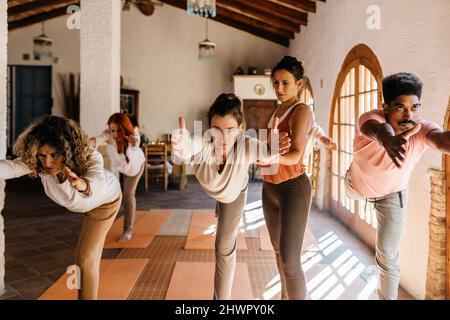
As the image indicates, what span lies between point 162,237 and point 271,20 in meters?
5.21

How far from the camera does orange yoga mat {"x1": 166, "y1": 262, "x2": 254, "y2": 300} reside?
8.33ft

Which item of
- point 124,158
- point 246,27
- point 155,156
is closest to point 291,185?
point 124,158

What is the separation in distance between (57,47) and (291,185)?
8728 mm

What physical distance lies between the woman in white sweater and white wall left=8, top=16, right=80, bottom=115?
26.8 ft

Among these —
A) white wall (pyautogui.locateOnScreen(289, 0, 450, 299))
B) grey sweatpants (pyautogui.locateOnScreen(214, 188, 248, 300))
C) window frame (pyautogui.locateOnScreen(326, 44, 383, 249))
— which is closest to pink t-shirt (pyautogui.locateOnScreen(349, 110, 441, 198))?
grey sweatpants (pyautogui.locateOnScreen(214, 188, 248, 300))

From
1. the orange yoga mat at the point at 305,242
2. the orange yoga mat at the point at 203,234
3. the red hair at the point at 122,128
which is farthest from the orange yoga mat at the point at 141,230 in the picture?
the orange yoga mat at the point at 305,242

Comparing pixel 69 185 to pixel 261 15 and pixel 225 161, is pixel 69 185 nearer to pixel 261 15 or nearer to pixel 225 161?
pixel 225 161

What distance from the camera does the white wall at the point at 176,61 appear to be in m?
9.02

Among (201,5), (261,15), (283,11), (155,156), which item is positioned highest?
(261,15)

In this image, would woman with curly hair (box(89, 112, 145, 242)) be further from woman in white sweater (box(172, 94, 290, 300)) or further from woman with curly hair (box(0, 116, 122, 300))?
woman in white sweater (box(172, 94, 290, 300))

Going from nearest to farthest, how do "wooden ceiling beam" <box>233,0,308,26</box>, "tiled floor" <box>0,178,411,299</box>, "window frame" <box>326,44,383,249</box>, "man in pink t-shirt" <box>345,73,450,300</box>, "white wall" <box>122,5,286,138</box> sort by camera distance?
"man in pink t-shirt" <box>345,73,450,300</box> < "tiled floor" <box>0,178,411,299</box> < "window frame" <box>326,44,383,249</box> < "wooden ceiling beam" <box>233,0,308,26</box> < "white wall" <box>122,5,286,138</box>

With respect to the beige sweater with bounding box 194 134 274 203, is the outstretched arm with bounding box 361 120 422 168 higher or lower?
higher

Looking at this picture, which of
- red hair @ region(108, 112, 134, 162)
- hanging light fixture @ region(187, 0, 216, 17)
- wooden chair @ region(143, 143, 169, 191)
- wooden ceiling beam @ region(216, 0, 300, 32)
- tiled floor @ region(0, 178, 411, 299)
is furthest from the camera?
wooden chair @ region(143, 143, 169, 191)

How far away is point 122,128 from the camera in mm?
3398
